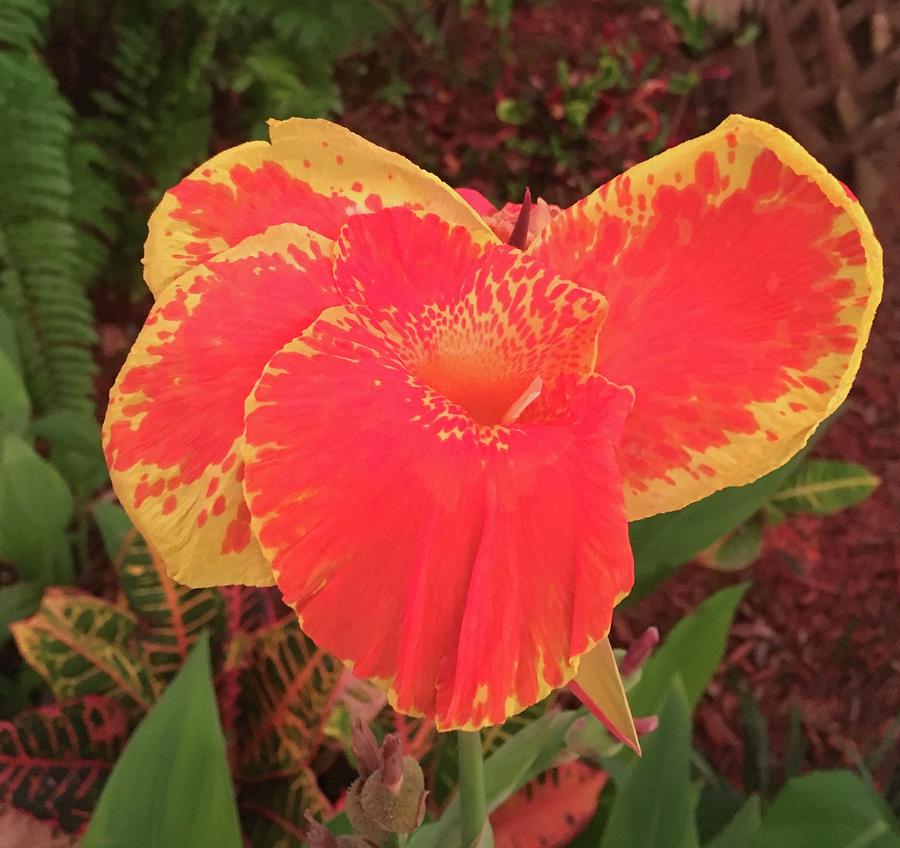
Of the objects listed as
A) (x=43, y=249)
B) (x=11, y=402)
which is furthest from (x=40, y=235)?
(x=11, y=402)

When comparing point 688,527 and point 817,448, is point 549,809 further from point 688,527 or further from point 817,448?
point 817,448

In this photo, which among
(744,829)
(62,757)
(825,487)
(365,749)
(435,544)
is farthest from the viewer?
(825,487)

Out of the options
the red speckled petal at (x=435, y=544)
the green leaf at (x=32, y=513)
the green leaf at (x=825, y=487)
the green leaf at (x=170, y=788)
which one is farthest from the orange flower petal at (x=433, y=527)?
the green leaf at (x=825, y=487)

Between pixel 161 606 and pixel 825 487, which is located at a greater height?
pixel 161 606

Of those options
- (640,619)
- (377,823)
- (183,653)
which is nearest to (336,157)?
(377,823)

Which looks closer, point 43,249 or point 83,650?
point 83,650

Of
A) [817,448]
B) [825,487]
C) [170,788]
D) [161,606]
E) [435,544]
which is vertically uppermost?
Answer: [435,544]
